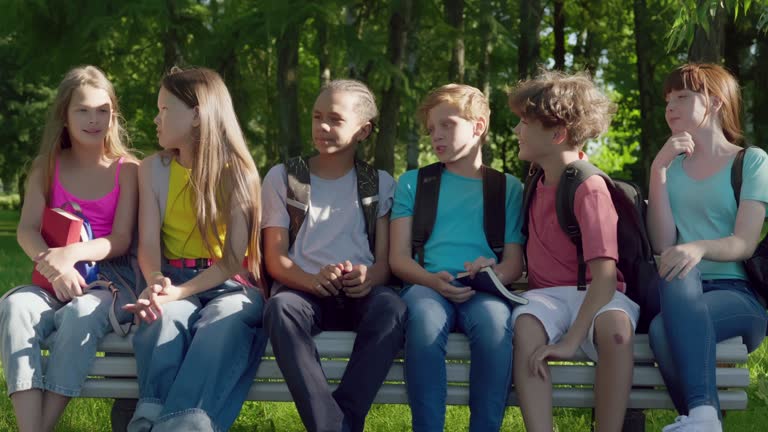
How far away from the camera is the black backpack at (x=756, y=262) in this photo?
4129 millimetres

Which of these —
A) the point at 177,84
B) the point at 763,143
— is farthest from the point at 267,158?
the point at 177,84

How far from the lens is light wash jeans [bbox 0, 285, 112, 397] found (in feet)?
12.5

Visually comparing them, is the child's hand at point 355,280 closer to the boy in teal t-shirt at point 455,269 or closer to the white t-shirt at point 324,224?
the boy in teal t-shirt at point 455,269

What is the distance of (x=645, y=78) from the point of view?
19.2 meters

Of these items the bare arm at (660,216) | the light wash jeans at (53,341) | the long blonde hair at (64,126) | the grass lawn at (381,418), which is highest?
the long blonde hair at (64,126)

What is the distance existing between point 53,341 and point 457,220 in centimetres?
177

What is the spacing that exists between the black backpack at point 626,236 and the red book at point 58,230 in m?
2.04

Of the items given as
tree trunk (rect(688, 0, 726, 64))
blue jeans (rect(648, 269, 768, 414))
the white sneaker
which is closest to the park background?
tree trunk (rect(688, 0, 726, 64))

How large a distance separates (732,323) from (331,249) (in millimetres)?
1712

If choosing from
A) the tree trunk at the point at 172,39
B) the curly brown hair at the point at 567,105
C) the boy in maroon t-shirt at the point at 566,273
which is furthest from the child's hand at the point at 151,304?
the tree trunk at the point at 172,39

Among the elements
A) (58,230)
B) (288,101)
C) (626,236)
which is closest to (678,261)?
(626,236)

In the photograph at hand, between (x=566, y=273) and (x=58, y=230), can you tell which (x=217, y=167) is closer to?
(x=58, y=230)

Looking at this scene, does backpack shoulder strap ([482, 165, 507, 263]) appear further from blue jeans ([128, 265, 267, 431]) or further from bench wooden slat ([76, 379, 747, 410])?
blue jeans ([128, 265, 267, 431])

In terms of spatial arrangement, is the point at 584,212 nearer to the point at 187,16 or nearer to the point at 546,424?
the point at 546,424
